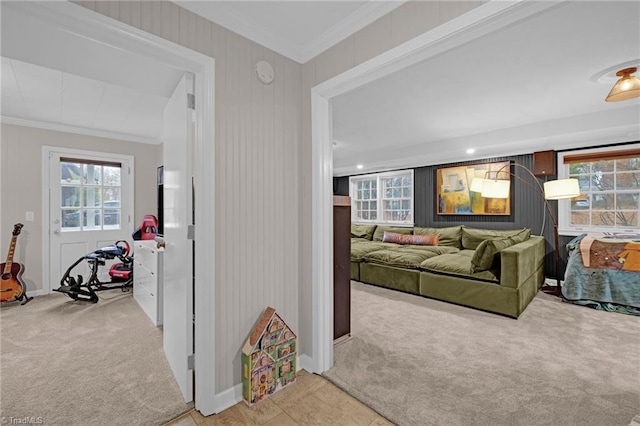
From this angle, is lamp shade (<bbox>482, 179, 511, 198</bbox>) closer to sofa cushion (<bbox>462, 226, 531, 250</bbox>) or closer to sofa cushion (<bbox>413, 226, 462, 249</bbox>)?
sofa cushion (<bbox>462, 226, 531, 250</bbox>)

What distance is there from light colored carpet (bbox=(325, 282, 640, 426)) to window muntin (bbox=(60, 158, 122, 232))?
4135 mm

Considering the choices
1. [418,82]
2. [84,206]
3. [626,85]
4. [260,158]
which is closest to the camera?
[260,158]

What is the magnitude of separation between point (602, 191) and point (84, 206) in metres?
7.45

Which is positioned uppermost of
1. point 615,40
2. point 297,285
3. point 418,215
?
point 615,40

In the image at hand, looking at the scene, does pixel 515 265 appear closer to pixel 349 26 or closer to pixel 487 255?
pixel 487 255

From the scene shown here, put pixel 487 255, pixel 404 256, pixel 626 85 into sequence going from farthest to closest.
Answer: pixel 404 256, pixel 487 255, pixel 626 85

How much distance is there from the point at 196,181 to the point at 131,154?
3.85 meters

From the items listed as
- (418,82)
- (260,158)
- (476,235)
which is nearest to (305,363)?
(260,158)

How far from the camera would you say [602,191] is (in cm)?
407

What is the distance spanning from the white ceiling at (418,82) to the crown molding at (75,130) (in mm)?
26

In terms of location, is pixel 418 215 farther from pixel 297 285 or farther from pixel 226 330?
pixel 226 330

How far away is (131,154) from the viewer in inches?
185

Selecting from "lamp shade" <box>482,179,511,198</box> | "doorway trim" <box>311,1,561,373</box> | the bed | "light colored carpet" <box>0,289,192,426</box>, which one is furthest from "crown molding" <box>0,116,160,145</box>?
the bed

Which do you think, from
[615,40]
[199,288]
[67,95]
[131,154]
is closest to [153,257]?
[199,288]
